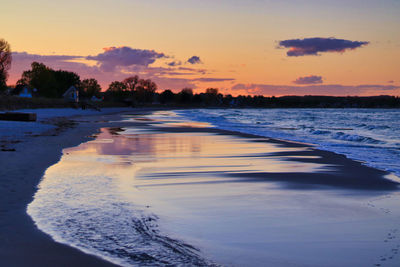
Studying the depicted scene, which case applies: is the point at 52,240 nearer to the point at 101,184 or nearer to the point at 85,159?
the point at 101,184

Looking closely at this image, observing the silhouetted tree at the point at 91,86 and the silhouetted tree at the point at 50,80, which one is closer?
the silhouetted tree at the point at 50,80

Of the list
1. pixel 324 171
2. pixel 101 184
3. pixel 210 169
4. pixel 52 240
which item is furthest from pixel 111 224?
pixel 324 171

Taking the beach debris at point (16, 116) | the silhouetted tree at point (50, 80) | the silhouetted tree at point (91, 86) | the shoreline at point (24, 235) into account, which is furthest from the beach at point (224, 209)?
the silhouetted tree at point (91, 86)

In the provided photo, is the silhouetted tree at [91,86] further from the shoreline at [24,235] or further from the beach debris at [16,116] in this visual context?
the shoreline at [24,235]

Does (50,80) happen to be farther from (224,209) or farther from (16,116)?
(224,209)

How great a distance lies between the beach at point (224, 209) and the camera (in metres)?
4.54

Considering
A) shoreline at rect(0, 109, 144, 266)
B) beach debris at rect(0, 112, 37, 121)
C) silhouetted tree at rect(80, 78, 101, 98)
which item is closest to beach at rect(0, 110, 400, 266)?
shoreline at rect(0, 109, 144, 266)

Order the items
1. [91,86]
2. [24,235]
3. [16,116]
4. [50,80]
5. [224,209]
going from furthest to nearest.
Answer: [91,86] → [50,80] → [16,116] → [224,209] → [24,235]

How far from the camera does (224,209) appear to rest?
6.73 meters

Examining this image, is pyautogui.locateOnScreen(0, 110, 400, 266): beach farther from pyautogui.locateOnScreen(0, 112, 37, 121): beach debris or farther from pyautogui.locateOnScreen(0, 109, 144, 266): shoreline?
pyautogui.locateOnScreen(0, 112, 37, 121): beach debris

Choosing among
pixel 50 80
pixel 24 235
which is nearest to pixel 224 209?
pixel 24 235

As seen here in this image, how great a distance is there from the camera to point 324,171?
11031 mm

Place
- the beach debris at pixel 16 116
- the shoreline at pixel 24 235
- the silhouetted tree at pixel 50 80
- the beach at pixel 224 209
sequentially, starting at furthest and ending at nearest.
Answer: the silhouetted tree at pixel 50 80 < the beach debris at pixel 16 116 < the beach at pixel 224 209 < the shoreline at pixel 24 235

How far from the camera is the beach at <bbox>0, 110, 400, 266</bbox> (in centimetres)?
454
